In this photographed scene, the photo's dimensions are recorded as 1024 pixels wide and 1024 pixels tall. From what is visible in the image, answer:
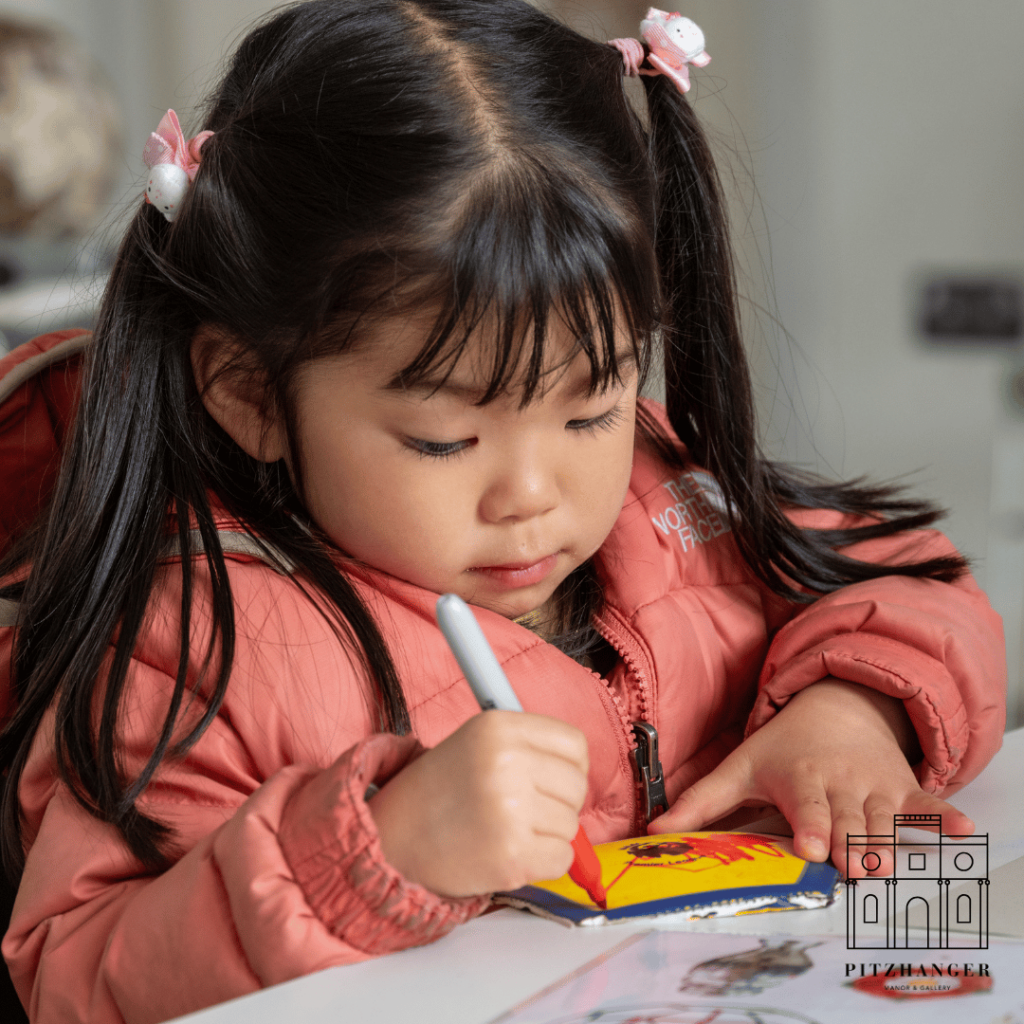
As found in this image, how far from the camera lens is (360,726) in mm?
595

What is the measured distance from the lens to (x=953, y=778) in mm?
666

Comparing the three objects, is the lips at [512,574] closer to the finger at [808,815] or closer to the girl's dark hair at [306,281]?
the girl's dark hair at [306,281]

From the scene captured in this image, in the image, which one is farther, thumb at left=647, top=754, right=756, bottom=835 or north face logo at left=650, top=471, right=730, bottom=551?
north face logo at left=650, top=471, right=730, bottom=551

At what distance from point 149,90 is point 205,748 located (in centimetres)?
236

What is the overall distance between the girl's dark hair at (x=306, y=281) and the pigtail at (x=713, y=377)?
0.07 meters

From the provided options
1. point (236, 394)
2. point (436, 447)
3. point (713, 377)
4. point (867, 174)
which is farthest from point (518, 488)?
point (867, 174)

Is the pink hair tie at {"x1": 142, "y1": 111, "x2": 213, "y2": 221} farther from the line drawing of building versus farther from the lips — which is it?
the line drawing of building

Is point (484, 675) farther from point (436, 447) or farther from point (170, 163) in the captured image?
point (170, 163)

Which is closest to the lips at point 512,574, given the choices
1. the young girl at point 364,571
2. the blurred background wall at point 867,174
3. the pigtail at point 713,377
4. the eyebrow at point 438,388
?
the young girl at point 364,571

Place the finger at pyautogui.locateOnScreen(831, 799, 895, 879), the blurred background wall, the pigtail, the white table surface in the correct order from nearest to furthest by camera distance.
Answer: the white table surface < the finger at pyautogui.locateOnScreen(831, 799, 895, 879) < the pigtail < the blurred background wall

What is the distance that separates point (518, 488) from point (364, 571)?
0.35 feet

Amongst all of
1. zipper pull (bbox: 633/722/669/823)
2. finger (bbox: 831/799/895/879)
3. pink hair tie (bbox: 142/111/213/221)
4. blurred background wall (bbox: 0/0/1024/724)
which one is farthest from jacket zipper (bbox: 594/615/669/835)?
blurred background wall (bbox: 0/0/1024/724)

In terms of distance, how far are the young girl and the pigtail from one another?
0.18ft

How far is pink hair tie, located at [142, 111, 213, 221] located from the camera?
2.08 ft
